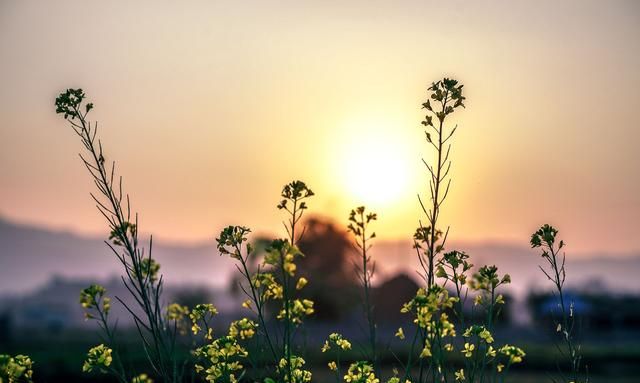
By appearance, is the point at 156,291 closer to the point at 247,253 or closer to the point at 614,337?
the point at 247,253

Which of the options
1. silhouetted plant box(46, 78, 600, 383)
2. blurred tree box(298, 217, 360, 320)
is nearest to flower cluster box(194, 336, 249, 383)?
silhouetted plant box(46, 78, 600, 383)

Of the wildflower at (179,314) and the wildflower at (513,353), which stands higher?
the wildflower at (179,314)

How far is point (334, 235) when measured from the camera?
6694 centimetres

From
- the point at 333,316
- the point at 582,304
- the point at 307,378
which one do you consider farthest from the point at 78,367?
the point at 582,304

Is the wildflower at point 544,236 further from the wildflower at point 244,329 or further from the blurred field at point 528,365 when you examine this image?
the blurred field at point 528,365

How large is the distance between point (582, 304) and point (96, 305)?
60.8 meters

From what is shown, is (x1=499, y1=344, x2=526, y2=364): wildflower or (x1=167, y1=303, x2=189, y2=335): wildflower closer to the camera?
(x1=499, y1=344, x2=526, y2=364): wildflower

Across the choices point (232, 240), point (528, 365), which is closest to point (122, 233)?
point (232, 240)

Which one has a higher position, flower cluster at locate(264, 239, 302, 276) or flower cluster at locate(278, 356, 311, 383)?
flower cluster at locate(264, 239, 302, 276)

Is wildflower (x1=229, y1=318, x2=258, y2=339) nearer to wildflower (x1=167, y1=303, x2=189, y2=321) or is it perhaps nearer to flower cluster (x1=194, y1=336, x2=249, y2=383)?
flower cluster (x1=194, y1=336, x2=249, y2=383)

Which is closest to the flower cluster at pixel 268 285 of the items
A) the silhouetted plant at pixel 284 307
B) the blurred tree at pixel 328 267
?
the silhouetted plant at pixel 284 307

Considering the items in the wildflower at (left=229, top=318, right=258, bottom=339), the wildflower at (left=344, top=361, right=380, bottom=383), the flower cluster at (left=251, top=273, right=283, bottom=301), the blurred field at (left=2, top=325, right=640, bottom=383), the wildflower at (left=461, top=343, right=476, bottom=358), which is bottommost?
the wildflower at (left=344, top=361, right=380, bottom=383)

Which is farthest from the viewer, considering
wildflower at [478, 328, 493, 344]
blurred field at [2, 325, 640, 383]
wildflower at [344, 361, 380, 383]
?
blurred field at [2, 325, 640, 383]

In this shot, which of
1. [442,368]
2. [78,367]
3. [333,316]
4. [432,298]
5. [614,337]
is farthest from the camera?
→ [333,316]
